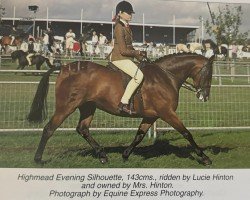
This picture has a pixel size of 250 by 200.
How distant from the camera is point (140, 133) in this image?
10.0 feet

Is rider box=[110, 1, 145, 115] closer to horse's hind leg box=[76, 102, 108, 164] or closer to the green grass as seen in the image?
horse's hind leg box=[76, 102, 108, 164]

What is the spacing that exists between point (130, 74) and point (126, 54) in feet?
0.46

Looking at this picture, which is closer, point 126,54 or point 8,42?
point 126,54

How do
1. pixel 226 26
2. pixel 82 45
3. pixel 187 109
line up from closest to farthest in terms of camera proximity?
pixel 82 45
pixel 226 26
pixel 187 109

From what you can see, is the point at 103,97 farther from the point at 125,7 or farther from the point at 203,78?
the point at 203,78

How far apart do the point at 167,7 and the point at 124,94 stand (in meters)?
0.75

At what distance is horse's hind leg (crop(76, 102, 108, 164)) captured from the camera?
302 centimetres

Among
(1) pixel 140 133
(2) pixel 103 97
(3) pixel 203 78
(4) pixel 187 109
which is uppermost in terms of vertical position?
(3) pixel 203 78

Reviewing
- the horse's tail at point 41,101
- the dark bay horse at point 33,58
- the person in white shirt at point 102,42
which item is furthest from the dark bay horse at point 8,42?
the person in white shirt at point 102,42

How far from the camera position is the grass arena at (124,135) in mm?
3000

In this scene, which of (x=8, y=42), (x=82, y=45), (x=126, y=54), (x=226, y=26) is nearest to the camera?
(x=126, y=54)

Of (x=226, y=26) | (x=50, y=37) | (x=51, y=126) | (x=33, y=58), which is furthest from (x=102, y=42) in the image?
(x=226, y=26)
